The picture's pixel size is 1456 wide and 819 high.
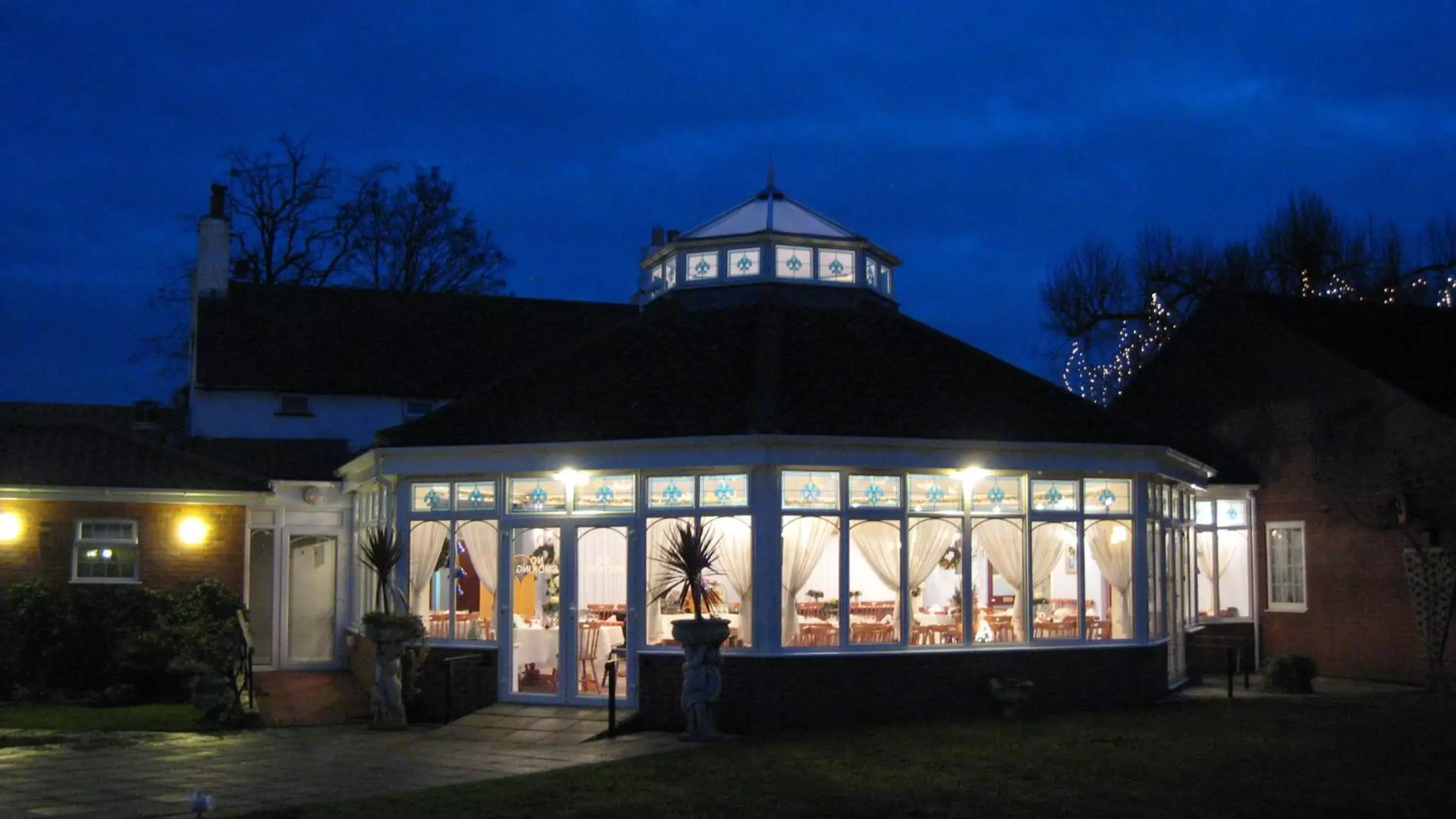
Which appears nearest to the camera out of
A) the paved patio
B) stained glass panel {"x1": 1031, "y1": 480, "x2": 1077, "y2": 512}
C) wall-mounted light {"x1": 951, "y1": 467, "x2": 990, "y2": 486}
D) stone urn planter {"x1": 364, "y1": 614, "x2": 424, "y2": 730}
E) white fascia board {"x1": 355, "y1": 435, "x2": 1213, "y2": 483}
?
the paved patio

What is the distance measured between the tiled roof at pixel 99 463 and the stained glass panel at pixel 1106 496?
11.0 m

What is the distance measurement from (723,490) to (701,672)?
2.02 meters

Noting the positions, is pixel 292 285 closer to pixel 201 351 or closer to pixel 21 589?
pixel 201 351

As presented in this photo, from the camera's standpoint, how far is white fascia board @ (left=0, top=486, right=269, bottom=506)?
20.0 metres

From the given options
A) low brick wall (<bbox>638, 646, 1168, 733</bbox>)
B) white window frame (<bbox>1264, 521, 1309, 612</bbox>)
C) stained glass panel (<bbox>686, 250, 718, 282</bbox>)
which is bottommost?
low brick wall (<bbox>638, 646, 1168, 733</bbox>)

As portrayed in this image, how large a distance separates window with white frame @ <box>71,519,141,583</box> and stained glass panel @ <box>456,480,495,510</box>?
19.5 ft

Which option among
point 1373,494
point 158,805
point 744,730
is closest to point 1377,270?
point 1373,494

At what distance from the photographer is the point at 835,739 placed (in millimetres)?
14586

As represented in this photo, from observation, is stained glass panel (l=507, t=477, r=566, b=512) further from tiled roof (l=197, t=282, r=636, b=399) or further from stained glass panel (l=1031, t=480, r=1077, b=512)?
tiled roof (l=197, t=282, r=636, b=399)

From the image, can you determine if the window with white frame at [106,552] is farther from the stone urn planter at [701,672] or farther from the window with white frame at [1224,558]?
the window with white frame at [1224,558]

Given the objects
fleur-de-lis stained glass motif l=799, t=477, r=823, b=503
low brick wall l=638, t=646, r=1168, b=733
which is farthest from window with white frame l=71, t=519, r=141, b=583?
fleur-de-lis stained glass motif l=799, t=477, r=823, b=503

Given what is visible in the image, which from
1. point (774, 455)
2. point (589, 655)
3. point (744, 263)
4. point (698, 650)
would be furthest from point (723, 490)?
point (744, 263)

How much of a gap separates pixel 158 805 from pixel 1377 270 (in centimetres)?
3192

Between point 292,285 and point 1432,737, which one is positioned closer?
point 1432,737
